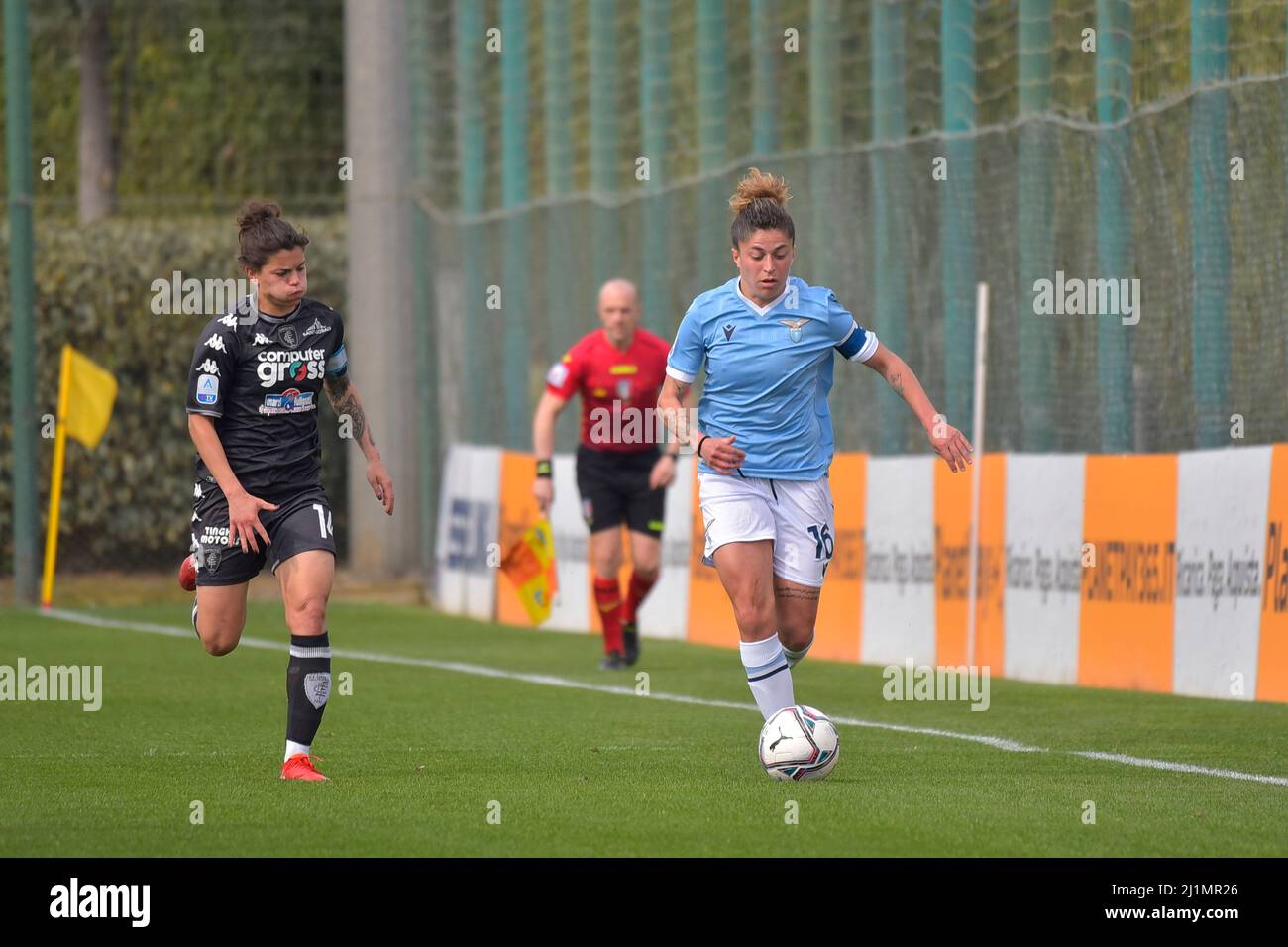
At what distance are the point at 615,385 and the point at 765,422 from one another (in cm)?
554

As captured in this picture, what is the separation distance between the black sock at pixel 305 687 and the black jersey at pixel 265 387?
0.65 m

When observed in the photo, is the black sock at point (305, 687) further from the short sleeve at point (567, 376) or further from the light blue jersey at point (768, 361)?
the short sleeve at point (567, 376)

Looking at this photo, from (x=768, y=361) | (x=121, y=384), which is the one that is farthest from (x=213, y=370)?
(x=121, y=384)

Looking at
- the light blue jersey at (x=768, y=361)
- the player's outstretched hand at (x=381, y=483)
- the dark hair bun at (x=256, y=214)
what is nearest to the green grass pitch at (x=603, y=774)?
the player's outstretched hand at (x=381, y=483)

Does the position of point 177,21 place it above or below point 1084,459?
above

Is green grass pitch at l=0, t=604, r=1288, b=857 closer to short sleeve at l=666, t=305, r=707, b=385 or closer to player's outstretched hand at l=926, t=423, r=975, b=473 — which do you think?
player's outstretched hand at l=926, t=423, r=975, b=473

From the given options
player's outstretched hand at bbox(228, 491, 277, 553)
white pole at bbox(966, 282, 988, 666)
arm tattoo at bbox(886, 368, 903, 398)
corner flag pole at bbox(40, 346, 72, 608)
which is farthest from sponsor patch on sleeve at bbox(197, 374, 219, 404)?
corner flag pole at bbox(40, 346, 72, 608)

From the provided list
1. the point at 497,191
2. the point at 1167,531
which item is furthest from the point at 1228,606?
the point at 497,191

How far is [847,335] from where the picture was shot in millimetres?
9414

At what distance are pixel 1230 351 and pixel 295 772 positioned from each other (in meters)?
6.30

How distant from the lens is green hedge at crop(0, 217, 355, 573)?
78.6 feet

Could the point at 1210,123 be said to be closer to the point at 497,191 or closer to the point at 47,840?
the point at 47,840

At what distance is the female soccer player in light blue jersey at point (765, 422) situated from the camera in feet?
30.3
